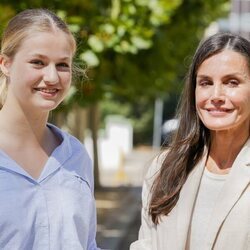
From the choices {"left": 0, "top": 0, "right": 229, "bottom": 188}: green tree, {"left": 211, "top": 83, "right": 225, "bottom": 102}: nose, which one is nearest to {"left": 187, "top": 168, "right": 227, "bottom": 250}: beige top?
{"left": 211, "top": 83, "right": 225, "bottom": 102}: nose

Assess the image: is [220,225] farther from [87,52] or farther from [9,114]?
[87,52]

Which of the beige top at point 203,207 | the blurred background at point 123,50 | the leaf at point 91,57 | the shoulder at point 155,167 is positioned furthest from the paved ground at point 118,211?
the beige top at point 203,207

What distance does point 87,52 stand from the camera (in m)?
8.30

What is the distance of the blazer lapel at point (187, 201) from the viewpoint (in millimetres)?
3133

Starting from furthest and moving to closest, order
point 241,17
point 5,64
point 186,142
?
point 241,17, point 186,142, point 5,64

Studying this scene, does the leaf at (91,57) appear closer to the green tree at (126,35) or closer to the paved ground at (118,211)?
the green tree at (126,35)

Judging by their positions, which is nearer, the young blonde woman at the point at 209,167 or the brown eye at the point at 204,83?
the young blonde woman at the point at 209,167

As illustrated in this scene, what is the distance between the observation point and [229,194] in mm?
3076

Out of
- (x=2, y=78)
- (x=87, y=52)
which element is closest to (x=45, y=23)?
(x=2, y=78)

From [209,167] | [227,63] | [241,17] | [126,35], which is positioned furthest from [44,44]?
[126,35]

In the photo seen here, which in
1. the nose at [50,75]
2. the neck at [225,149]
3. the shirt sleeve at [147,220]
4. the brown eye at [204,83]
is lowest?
the shirt sleeve at [147,220]

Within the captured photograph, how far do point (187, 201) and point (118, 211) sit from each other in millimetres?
12904

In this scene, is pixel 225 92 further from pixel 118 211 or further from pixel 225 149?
pixel 118 211

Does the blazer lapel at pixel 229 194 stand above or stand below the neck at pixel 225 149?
below
